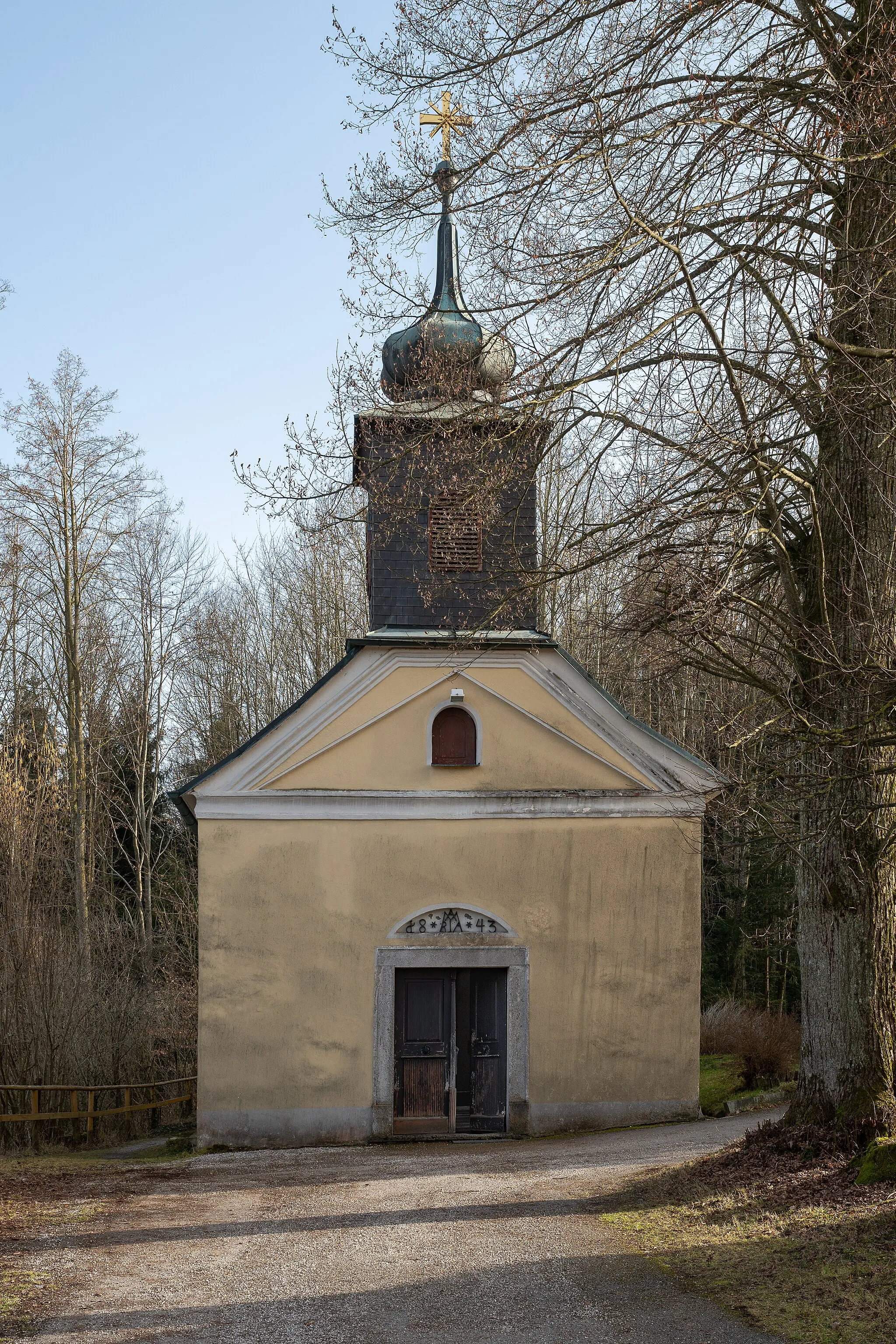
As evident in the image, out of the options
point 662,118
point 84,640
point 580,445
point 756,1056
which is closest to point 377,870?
point 756,1056

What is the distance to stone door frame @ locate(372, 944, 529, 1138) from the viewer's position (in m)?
14.6

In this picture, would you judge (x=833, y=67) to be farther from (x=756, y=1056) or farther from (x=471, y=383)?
(x=756, y=1056)

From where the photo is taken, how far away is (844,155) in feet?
26.9

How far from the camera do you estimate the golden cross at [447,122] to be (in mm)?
8492

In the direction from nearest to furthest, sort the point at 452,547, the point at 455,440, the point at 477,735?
the point at 455,440 → the point at 452,547 → the point at 477,735

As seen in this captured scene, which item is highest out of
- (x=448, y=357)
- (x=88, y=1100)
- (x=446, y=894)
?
(x=448, y=357)

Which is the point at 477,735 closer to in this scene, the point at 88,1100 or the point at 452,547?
the point at 452,547

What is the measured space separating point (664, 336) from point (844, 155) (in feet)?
5.20

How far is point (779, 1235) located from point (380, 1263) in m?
2.39

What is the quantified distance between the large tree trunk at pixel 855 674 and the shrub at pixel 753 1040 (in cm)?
804

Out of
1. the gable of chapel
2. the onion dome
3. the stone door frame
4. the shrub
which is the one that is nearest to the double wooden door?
the stone door frame

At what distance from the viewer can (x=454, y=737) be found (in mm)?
15406

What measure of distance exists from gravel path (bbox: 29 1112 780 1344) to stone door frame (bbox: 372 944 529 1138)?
239 centimetres

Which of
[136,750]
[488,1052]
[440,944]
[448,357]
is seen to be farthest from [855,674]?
[136,750]
